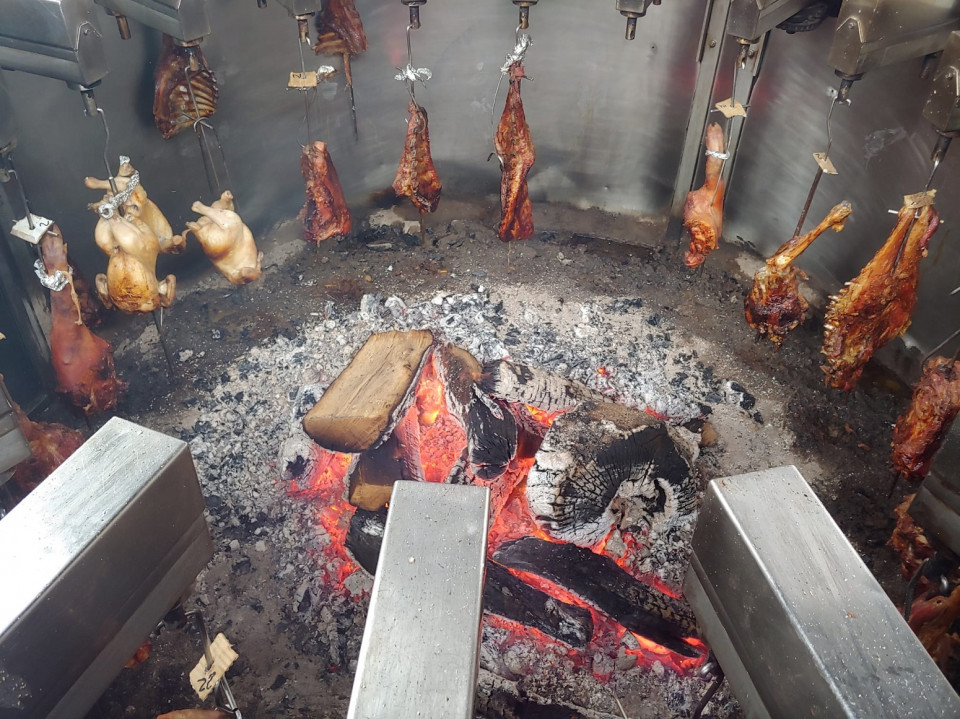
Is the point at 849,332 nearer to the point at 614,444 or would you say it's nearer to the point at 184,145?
the point at 614,444

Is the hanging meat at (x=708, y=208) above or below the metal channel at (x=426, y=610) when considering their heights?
below

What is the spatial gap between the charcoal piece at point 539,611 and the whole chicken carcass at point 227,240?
229cm

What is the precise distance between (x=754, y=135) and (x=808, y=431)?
2073mm

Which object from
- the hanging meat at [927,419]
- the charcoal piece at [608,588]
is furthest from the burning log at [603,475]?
the hanging meat at [927,419]

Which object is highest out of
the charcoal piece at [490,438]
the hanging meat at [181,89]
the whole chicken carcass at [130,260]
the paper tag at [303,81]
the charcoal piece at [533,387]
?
the paper tag at [303,81]

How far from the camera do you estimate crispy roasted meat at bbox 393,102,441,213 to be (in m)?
4.29

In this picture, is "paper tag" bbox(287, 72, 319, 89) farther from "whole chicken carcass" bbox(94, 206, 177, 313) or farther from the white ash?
the white ash

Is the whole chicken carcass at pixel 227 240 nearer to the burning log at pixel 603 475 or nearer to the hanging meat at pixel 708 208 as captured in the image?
the burning log at pixel 603 475

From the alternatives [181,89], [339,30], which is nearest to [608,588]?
[181,89]

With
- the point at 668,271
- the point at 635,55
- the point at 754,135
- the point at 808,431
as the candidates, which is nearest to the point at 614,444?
the point at 808,431

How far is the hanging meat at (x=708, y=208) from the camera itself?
13.8 ft

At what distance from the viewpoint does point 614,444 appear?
128 inches

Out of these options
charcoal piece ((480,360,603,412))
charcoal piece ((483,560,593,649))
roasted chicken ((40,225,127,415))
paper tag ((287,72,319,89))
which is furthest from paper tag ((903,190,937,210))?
roasted chicken ((40,225,127,415))

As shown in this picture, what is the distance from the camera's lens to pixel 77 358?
3.66 metres
